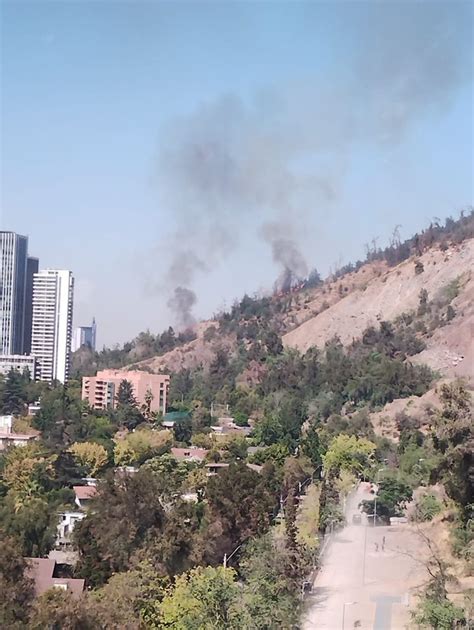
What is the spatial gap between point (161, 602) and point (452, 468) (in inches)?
202

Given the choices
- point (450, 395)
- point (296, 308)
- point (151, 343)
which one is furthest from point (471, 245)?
point (450, 395)

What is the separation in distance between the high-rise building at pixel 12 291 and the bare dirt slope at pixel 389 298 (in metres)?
13.6

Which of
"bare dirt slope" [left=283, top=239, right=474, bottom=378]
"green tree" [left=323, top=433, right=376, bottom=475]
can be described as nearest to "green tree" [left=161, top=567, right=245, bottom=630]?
"green tree" [left=323, top=433, right=376, bottom=475]

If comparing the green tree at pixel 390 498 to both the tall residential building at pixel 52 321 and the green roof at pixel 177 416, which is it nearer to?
the green roof at pixel 177 416

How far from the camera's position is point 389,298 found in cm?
4228

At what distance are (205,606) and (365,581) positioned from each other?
4453 millimetres

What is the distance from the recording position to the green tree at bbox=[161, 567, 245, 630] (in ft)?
27.8

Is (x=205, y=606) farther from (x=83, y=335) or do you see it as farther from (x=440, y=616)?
(x=83, y=335)

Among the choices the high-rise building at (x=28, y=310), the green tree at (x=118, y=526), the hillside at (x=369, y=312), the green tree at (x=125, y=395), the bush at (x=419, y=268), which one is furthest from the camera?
the high-rise building at (x=28, y=310)

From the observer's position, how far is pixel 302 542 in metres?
Answer: 12.9

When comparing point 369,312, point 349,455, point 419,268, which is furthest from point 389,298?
point 349,455

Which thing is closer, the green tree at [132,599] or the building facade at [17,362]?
the green tree at [132,599]

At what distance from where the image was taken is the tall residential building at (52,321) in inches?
1683

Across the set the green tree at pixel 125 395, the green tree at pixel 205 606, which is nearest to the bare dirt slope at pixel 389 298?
the green tree at pixel 125 395
